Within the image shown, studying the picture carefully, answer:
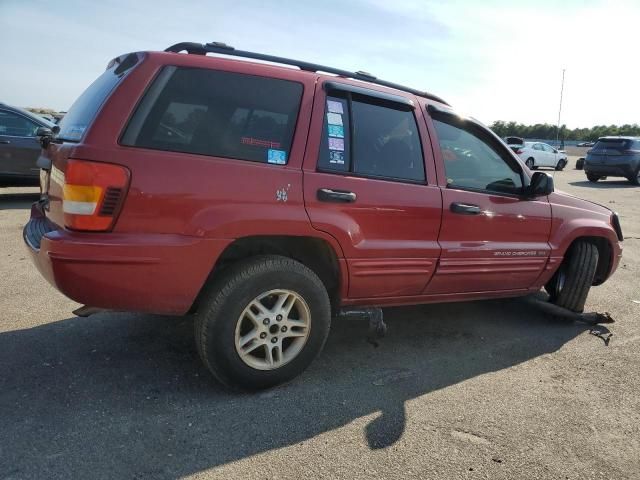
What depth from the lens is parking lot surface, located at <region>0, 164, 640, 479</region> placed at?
2340 mm

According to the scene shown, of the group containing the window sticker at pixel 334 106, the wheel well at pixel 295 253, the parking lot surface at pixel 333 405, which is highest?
the window sticker at pixel 334 106

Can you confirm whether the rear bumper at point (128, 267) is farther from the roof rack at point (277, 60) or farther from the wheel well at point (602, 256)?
the wheel well at point (602, 256)

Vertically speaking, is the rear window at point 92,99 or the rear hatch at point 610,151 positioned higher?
the rear hatch at point 610,151

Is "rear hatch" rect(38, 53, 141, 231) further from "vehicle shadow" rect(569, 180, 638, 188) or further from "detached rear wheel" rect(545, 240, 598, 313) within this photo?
"vehicle shadow" rect(569, 180, 638, 188)

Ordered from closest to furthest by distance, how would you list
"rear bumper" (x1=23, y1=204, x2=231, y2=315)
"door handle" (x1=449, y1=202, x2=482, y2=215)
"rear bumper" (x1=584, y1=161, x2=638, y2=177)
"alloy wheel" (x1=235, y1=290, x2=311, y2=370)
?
"rear bumper" (x1=23, y1=204, x2=231, y2=315) → "alloy wheel" (x1=235, y1=290, x2=311, y2=370) → "door handle" (x1=449, y1=202, x2=482, y2=215) → "rear bumper" (x1=584, y1=161, x2=638, y2=177)

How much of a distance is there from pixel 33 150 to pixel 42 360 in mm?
6812

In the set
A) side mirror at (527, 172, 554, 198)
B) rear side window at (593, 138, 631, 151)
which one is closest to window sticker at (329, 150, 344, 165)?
side mirror at (527, 172, 554, 198)

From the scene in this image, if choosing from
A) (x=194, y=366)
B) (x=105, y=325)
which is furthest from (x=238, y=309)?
(x=105, y=325)

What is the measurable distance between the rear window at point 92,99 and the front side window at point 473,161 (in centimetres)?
208

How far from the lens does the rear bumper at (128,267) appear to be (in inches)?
96.0

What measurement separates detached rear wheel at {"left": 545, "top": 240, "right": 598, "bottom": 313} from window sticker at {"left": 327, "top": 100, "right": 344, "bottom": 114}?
2619 millimetres

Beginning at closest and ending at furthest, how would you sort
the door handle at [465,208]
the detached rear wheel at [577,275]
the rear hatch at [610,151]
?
the door handle at [465,208] < the detached rear wheel at [577,275] < the rear hatch at [610,151]

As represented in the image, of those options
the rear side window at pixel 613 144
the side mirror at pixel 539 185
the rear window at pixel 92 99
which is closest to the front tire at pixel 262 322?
the rear window at pixel 92 99

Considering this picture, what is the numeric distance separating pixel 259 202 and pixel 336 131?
727 millimetres
